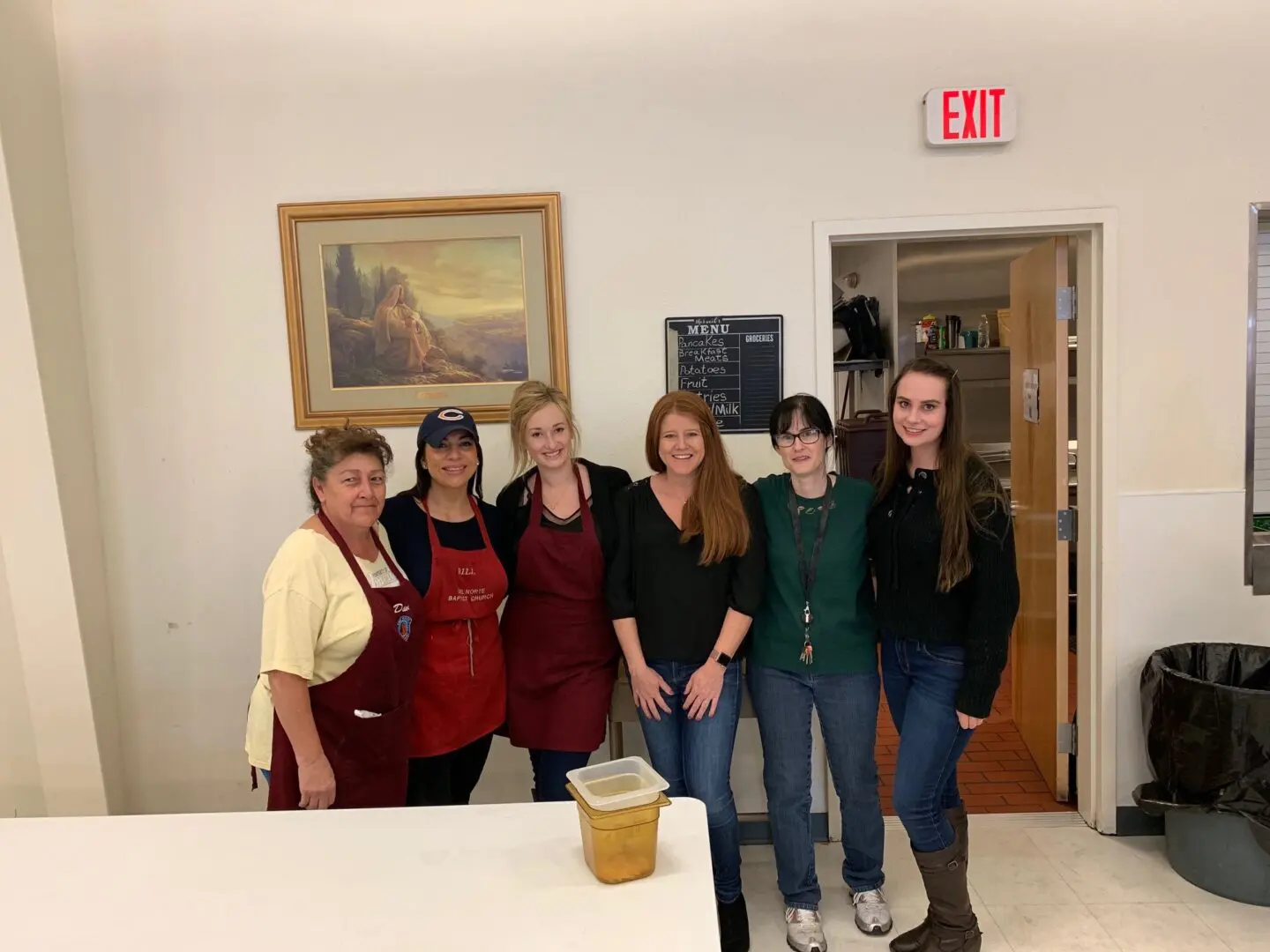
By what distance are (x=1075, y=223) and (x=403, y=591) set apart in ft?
7.38

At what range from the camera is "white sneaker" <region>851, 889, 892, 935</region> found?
2.32 meters

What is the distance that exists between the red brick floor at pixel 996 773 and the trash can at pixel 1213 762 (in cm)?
51

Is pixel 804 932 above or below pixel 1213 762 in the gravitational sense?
below

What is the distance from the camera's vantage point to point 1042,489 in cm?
306

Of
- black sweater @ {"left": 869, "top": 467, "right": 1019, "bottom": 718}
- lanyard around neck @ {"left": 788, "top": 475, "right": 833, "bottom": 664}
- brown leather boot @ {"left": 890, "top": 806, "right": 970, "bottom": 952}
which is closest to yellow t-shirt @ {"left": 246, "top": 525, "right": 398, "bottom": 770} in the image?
lanyard around neck @ {"left": 788, "top": 475, "right": 833, "bottom": 664}

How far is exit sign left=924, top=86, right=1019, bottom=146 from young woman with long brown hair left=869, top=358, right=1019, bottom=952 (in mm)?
931

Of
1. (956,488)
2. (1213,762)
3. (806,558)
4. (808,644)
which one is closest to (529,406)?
(806,558)

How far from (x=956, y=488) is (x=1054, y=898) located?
4.56 ft

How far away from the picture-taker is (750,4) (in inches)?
99.7

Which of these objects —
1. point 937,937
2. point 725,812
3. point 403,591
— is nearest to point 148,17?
point 403,591

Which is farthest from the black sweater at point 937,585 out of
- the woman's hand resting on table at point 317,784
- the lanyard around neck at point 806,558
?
the woman's hand resting on table at point 317,784

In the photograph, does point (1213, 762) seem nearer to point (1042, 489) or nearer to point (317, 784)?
point (1042, 489)

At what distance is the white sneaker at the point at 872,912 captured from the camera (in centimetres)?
232

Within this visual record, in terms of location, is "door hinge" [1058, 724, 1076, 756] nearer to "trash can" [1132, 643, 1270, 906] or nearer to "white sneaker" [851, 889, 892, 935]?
"trash can" [1132, 643, 1270, 906]
